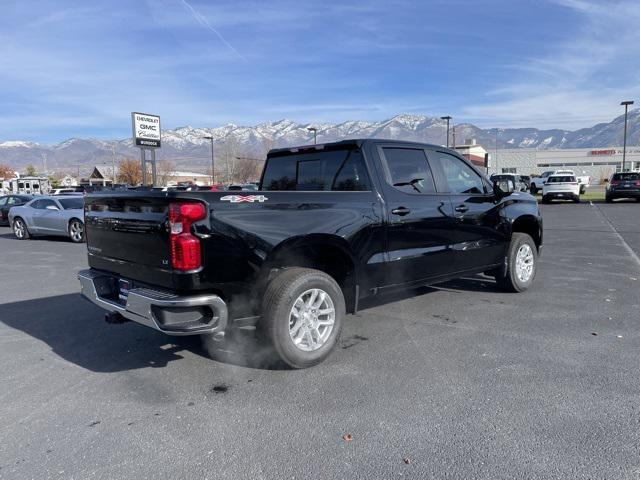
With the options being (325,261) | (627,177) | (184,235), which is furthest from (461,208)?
(627,177)

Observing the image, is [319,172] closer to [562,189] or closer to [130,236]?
[130,236]

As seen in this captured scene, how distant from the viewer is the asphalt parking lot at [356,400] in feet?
9.36

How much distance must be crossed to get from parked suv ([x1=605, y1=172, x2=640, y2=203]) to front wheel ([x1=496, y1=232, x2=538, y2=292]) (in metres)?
22.2

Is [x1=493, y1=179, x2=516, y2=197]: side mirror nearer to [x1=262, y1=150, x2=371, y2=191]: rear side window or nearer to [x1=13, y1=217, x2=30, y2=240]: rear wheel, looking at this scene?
[x1=262, y1=150, x2=371, y2=191]: rear side window

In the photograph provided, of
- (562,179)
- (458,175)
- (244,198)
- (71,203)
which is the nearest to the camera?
(244,198)

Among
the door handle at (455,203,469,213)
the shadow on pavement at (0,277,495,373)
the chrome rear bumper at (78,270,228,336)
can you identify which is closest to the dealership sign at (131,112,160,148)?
the shadow on pavement at (0,277,495,373)

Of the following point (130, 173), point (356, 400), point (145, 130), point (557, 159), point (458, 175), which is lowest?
point (356, 400)

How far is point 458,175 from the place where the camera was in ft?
19.5

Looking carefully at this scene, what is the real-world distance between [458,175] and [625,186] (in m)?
24.0

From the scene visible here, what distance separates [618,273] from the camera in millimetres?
7953

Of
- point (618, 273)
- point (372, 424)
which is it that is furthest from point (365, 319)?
point (618, 273)

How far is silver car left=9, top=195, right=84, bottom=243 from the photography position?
46.8 feet

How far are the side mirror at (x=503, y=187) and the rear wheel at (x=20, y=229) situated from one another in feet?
48.2

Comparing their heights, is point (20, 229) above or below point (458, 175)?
below
